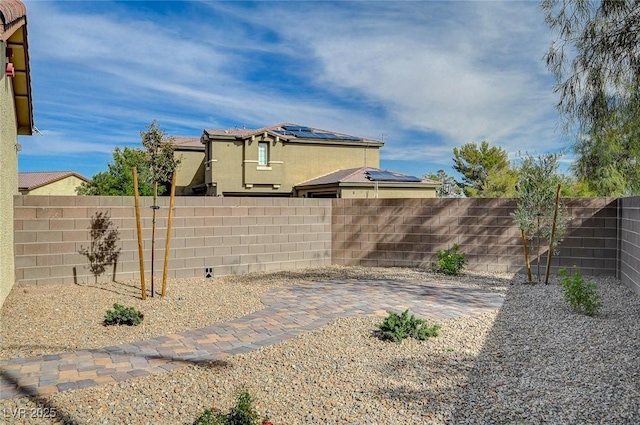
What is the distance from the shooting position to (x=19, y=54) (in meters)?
7.15

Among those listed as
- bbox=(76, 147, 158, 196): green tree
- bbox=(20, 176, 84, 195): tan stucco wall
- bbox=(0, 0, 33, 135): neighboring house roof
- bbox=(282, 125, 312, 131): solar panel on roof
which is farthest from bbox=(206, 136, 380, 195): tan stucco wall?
bbox=(20, 176, 84, 195): tan stucco wall

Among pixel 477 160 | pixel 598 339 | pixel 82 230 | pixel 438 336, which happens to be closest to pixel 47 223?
pixel 82 230

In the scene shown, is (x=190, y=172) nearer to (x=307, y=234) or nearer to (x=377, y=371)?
(x=307, y=234)

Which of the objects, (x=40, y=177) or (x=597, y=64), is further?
(x=40, y=177)

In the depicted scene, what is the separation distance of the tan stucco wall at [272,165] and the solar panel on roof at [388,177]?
3.05 meters

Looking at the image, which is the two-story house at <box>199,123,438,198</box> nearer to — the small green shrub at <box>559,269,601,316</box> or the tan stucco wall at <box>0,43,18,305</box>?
the small green shrub at <box>559,269,601,316</box>

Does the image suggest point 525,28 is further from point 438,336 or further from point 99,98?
point 99,98

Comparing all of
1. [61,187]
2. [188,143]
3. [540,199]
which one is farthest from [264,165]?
[61,187]

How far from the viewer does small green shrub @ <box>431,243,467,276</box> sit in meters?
9.61

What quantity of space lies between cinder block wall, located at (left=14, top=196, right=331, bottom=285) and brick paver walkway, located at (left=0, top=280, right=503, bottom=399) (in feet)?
7.50

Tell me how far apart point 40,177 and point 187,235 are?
28635 millimetres

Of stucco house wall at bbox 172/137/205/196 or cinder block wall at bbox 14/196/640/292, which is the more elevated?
stucco house wall at bbox 172/137/205/196

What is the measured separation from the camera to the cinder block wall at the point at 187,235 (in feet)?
24.7

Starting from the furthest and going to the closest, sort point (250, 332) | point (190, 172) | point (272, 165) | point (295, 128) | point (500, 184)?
A: 1. point (500, 184)
2. point (295, 128)
3. point (190, 172)
4. point (272, 165)
5. point (250, 332)
